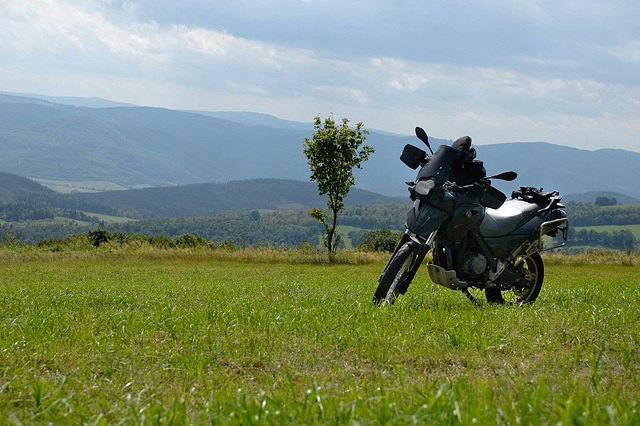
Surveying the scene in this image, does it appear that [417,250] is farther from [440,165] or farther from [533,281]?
[533,281]

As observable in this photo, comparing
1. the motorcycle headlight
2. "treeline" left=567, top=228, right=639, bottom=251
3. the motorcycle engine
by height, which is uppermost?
the motorcycle headlight

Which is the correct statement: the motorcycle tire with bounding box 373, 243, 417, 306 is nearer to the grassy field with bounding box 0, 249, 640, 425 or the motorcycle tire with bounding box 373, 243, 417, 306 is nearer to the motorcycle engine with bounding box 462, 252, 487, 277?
the grassy field with bounding box 0, 249, 640, 425

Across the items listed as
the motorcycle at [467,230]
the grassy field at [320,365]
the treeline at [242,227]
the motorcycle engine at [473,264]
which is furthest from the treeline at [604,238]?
the grassy field at [320,365]

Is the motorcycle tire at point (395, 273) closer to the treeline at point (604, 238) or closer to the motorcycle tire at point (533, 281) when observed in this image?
the motorcycle tire at point (533, 281)

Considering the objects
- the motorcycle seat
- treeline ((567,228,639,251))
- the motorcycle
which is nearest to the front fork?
the motorcycle

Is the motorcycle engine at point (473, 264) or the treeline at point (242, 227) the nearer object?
the motorcycle engine at point (473, 264)

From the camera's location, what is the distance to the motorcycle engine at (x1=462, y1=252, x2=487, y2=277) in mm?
7934

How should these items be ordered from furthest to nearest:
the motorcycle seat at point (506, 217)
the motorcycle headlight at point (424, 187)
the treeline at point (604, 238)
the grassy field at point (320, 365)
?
the treeline at point (604, 238) < the motorcycle seat at point (506, 217) < the motorcycle headlight at point (424, 187) < the grassy field at point (320, 365)

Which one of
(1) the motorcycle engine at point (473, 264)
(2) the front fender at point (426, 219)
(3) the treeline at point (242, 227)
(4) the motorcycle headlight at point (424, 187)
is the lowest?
(3) the treeline at point (242, 227)

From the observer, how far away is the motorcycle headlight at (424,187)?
7.23 m

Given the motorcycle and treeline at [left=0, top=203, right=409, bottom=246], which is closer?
the motorcycle

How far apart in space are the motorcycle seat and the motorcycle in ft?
0.05

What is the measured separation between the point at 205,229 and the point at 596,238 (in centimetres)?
9851

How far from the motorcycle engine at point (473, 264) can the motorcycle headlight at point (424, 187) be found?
136cm
